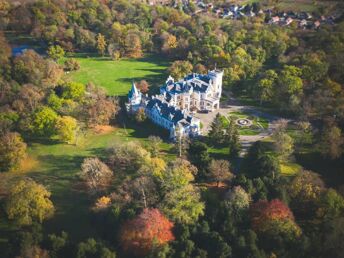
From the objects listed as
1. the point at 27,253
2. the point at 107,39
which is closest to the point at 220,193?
the point at 27,253

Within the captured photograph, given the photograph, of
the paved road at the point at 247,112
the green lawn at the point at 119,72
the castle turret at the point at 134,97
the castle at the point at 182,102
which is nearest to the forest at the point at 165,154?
the green lawn at the point at 119,72

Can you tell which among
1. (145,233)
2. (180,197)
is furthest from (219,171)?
(145,233)

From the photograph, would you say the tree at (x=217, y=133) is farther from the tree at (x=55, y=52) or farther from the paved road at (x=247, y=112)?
the tree at (x=55, y=52)

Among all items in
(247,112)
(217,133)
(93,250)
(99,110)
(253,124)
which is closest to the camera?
(93,250)

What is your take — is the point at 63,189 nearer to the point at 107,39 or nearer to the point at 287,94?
the point at 287,94

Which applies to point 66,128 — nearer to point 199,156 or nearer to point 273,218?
point 199,156

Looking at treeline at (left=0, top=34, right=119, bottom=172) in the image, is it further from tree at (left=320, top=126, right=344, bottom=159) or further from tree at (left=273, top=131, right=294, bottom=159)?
tree at (left=320, top=126, right=344, bottom=159)
